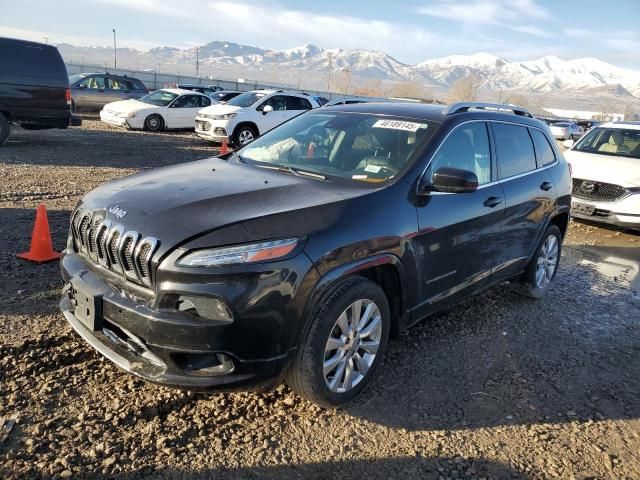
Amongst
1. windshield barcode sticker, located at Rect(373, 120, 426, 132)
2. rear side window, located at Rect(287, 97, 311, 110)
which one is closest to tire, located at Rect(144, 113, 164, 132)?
rear side window, located at Rect(287, 97, 311, 110)

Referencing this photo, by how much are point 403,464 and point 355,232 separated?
126cm

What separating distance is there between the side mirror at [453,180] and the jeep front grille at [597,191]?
216 inches

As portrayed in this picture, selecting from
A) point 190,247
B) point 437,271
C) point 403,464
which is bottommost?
point 403,464

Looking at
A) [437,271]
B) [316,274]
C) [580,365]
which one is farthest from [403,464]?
[580,365]

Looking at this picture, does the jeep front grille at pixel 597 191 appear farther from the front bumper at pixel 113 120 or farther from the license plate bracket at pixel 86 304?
the front bumper at pixel 113 120

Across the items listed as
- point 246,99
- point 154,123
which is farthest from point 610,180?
point 154,123

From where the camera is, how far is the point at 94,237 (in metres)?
3.02

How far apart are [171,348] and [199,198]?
88 cm

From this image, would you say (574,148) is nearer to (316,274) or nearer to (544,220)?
(544,220)

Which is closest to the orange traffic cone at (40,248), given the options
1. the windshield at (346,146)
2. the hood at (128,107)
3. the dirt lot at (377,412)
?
the dirt lot at (377,412)

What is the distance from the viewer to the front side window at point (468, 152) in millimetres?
3739

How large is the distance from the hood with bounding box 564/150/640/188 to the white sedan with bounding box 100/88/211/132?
41.8ft

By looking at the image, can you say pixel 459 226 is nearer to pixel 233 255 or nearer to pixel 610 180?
pixel 233 255

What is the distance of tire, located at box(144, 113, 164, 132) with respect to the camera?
17.0 meters
